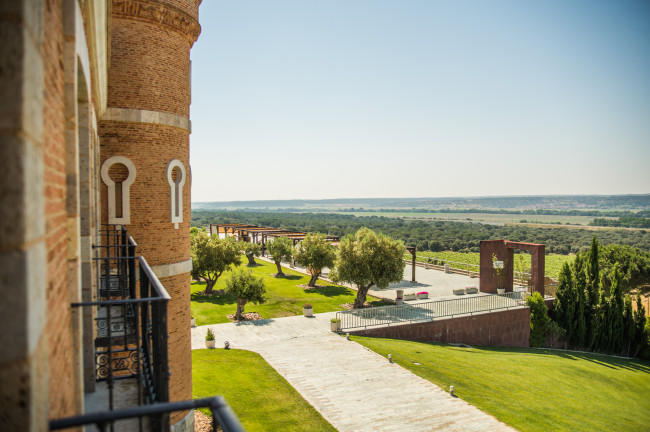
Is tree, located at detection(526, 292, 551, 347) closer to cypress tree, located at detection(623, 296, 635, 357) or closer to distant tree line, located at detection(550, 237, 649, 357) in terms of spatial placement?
distant tree line, located at detection(550, 237, 649, 357)

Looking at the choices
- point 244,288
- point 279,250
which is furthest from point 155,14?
point 279,250

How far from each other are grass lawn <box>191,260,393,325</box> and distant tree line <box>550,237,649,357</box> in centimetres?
1191

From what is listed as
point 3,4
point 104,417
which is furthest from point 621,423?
point 3,4

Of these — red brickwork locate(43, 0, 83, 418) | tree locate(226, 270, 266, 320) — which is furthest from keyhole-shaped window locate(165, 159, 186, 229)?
tree locate(226, 270, 266, 320)

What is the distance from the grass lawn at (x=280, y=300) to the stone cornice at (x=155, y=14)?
A: 57.3 feet

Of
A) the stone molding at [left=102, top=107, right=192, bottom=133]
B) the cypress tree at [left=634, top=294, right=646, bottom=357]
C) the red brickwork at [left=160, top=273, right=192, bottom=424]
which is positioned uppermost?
the stone molding at [left=102, top=107, right=192, bottom=133]

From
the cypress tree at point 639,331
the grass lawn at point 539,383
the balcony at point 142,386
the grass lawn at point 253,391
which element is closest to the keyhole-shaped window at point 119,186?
the balcony at point 142,386

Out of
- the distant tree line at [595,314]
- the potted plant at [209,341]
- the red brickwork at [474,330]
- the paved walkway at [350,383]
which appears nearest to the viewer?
the paved walkway at [350,383]

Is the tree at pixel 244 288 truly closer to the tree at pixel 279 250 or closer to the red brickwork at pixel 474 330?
the red brickwork at pixel 474 330

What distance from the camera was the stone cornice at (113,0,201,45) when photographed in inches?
380

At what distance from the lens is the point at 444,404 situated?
15.4 metres

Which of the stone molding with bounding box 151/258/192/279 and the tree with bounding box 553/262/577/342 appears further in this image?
the tree with bounding box 553/262/577/342

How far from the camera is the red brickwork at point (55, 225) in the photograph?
103 inches

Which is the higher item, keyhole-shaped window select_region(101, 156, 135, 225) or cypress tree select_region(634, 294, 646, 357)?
keyhole-shaped window select_region(101, 156, 135, 225)
